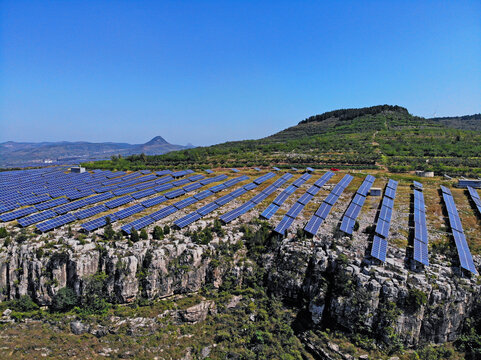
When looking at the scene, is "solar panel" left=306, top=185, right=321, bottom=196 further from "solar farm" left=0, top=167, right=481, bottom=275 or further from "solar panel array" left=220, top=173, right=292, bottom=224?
"solar panel array" left=220, top=173, right=292, bottom=224

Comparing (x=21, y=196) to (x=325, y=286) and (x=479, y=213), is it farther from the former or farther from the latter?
(x=479, y=213)

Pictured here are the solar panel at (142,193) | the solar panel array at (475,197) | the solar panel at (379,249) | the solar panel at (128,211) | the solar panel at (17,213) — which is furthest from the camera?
the solar panel at (142,193)

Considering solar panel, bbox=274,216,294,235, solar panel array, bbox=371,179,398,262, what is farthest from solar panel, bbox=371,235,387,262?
solar panel, bbox=274,216,294,235

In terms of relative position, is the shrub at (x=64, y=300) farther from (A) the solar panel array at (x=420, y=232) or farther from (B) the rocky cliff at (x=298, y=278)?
(A) the solar panel array at (x=420, y=232)

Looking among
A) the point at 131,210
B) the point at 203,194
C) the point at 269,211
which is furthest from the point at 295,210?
the point at 131,210

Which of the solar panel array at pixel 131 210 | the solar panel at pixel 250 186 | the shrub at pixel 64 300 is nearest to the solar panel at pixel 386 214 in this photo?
the solar panel at pixel 250 186

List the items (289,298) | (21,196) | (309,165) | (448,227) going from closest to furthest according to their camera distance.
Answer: (289,298)
(448,227)
(21,196)
(309,165)

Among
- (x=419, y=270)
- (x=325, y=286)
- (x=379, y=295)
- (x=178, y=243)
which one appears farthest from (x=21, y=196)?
(x=419, y=270)
